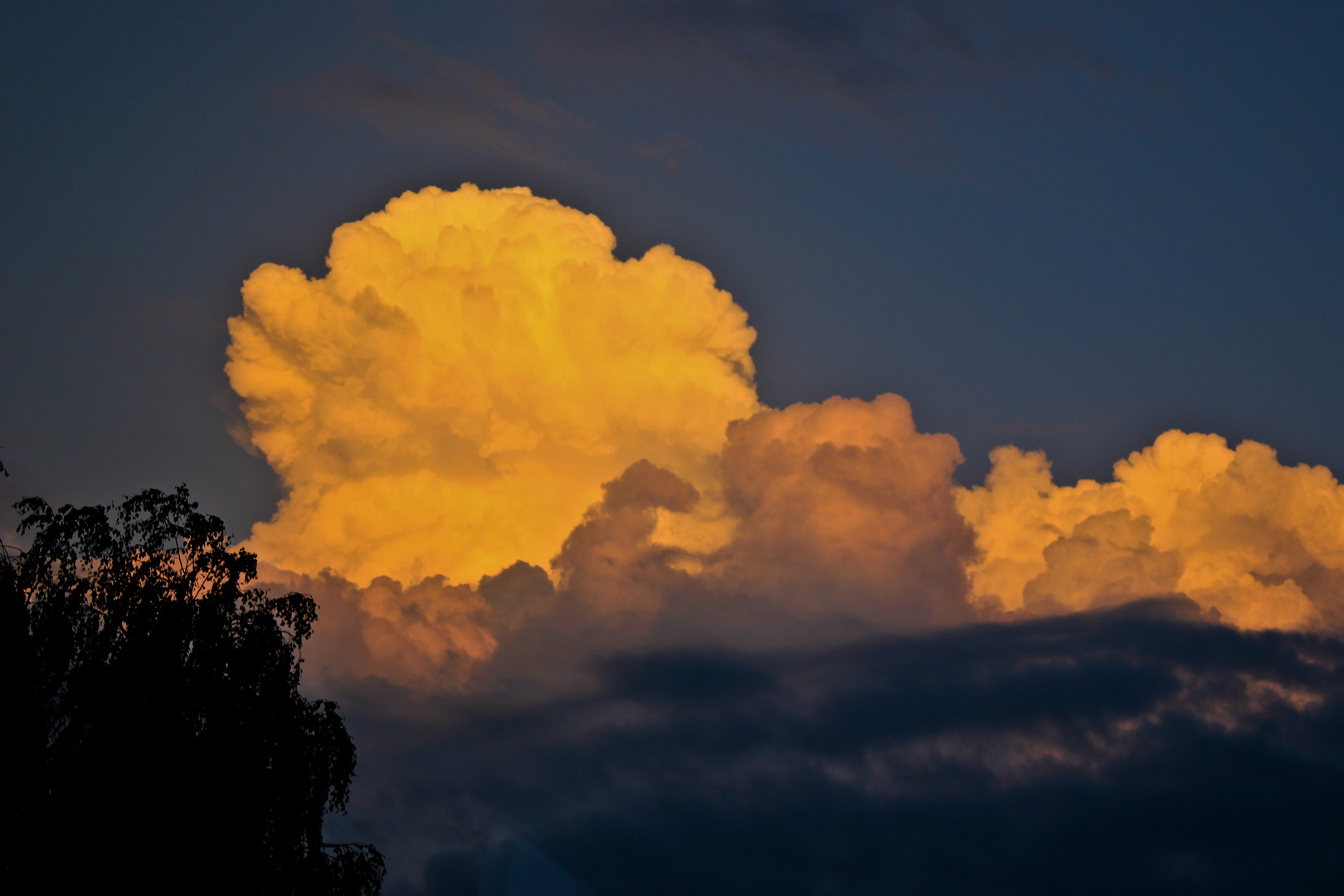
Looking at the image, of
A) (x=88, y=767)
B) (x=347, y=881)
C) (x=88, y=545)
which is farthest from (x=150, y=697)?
(x=347, y=881)

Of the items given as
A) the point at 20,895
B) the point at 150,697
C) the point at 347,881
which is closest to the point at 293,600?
the point at 150,697

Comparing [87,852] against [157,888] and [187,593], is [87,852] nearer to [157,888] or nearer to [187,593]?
[157,888]

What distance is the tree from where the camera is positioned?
88.6 feet

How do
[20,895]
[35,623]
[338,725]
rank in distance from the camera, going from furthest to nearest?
[338,725]
[35,623]
[20,895]

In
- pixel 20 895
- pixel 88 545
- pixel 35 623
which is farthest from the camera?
pixel 88 545

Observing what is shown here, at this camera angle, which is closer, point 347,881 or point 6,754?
point 6,754

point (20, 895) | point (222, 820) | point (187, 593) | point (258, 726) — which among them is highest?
point (187, 593)

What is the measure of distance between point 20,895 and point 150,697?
4625 millimetres

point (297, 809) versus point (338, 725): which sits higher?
point (338, 725)

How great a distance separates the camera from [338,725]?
107ft

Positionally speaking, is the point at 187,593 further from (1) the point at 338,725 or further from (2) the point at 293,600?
(1) the point at 338,725

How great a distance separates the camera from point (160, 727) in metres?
28.6

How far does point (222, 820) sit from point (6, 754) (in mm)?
4781

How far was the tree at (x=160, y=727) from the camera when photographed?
27.0 m
